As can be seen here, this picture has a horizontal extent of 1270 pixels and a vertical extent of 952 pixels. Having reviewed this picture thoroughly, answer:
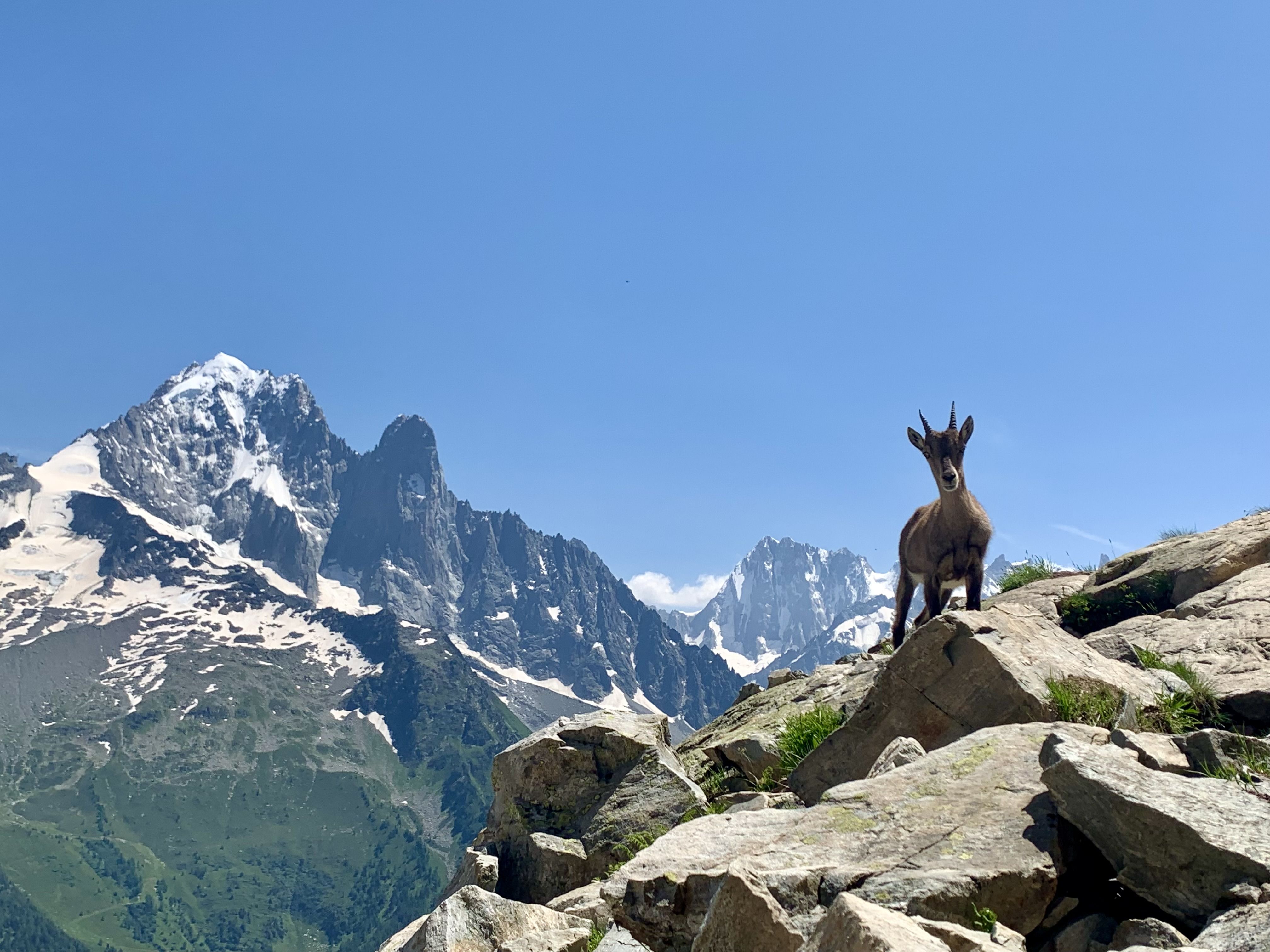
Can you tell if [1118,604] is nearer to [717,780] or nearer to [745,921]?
[717,780]

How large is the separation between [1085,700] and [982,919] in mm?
4776

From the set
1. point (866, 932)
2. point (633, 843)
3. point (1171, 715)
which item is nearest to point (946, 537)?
point (1171, 715)

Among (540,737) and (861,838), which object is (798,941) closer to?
(861,838)

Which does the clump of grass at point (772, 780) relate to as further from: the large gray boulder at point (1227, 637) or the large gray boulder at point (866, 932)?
the large gray boulder at point (866, 932)

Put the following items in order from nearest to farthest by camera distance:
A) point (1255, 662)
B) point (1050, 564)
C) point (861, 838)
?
point (861, 838) < point (1255, 662) < point (1050, 564)

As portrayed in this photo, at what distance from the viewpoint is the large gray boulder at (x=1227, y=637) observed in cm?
1113

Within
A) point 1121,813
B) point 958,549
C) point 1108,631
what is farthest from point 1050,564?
point 1121,813

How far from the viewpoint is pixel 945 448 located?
19.4 meters

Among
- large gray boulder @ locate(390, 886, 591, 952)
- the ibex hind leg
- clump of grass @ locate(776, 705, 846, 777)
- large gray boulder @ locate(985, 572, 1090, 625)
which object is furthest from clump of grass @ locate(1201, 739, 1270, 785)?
the ibex hind leg

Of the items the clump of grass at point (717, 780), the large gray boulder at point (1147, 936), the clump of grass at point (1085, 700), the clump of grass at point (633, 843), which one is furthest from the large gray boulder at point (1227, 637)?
the clump of grass at point (633, 843)

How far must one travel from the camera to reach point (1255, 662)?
12086mm

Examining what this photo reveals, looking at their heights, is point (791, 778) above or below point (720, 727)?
below

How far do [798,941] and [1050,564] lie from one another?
19261 millimetres

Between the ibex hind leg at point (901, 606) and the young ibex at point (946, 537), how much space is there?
3cm
